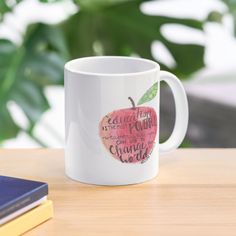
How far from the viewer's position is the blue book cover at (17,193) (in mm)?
611

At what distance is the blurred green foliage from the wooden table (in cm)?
49

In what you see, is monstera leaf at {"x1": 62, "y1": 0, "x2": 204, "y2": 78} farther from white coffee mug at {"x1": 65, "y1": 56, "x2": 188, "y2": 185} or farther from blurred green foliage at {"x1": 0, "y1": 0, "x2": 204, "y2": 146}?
white coffee mug at {"x1": 65, "y1": 56, "x2": 188, "y2": 185}

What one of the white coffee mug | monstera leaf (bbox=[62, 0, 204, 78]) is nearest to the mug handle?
the white coffee mug

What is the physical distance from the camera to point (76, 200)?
27.9 inches

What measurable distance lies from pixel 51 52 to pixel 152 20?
0.81ft

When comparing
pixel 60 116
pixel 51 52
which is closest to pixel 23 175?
pixel 51 52

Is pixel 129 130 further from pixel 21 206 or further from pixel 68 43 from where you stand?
pixel 68 43

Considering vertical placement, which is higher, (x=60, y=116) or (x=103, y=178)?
(x=103, y=178)

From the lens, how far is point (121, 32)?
5.09 ft

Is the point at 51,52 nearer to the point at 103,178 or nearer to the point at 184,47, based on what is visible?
the point at 184,47

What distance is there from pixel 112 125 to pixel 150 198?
9 cm

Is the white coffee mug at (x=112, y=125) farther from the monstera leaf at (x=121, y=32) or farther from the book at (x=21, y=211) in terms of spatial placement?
the monstera leaf at (x=121, y=32)

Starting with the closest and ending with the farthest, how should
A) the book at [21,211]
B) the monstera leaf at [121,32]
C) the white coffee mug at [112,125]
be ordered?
the book at [21,211] < the white coffee mug at [112,125] < the monstera leaf at [121,32]

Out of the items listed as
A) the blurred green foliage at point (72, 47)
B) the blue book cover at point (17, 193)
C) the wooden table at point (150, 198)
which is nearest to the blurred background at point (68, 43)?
the blurred green foliage at point (72, 47)
